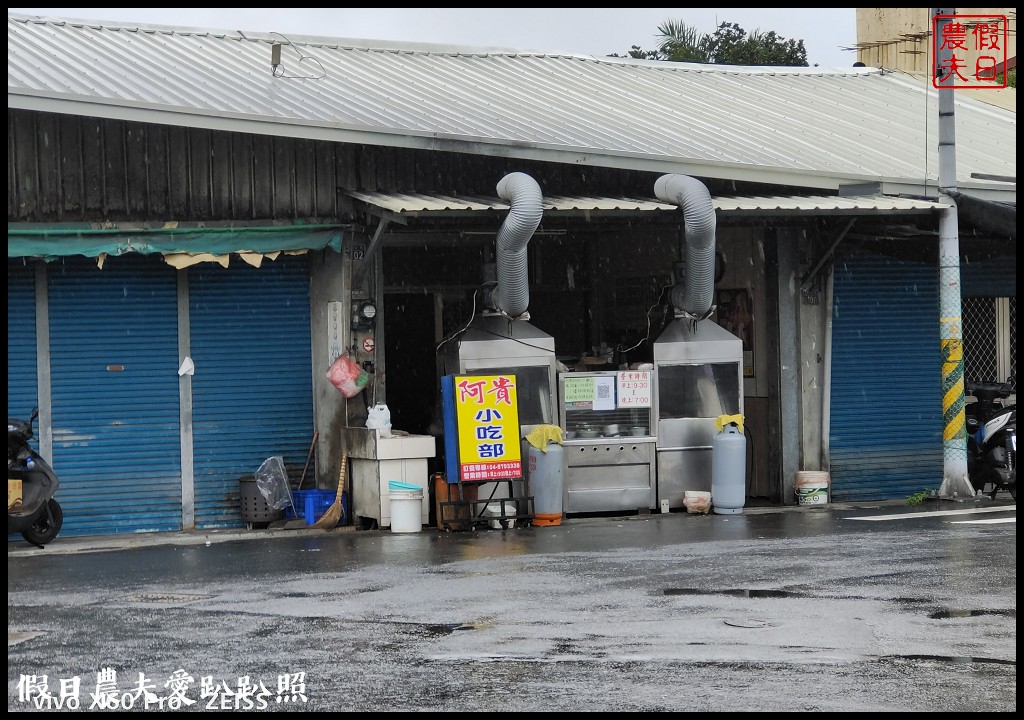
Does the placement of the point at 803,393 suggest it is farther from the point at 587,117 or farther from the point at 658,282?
the point at 587,117

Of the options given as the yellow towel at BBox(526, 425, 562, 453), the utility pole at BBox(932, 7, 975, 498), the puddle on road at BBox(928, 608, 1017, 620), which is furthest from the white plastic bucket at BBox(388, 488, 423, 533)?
the puddle on road at BBox(928, 608, 1017, 620)

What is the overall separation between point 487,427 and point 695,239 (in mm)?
3164

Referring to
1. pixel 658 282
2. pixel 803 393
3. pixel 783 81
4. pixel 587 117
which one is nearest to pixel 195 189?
pixel 587 117

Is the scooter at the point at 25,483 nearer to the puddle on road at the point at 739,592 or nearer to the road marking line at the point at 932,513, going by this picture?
the puddle on road at the point at 739,592

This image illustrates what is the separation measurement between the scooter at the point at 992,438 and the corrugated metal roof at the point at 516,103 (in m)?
2.58

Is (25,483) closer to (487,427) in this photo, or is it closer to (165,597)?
(165,597)

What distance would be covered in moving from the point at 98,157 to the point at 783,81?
12564 mm

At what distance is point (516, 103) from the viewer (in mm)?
17625

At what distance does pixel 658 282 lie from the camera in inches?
728

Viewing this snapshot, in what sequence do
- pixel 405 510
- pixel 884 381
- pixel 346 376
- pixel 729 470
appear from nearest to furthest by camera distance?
1. pixel 405 510
2. pixel 346 376
3. pixel 729 470
4. pixel 884 381

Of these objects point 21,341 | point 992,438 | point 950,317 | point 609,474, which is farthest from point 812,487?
point 21,341

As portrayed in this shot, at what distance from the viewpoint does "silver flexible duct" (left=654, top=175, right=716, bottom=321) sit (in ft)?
48.9

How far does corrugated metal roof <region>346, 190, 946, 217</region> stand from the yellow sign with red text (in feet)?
6.26

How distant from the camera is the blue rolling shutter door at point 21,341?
48.1ft
